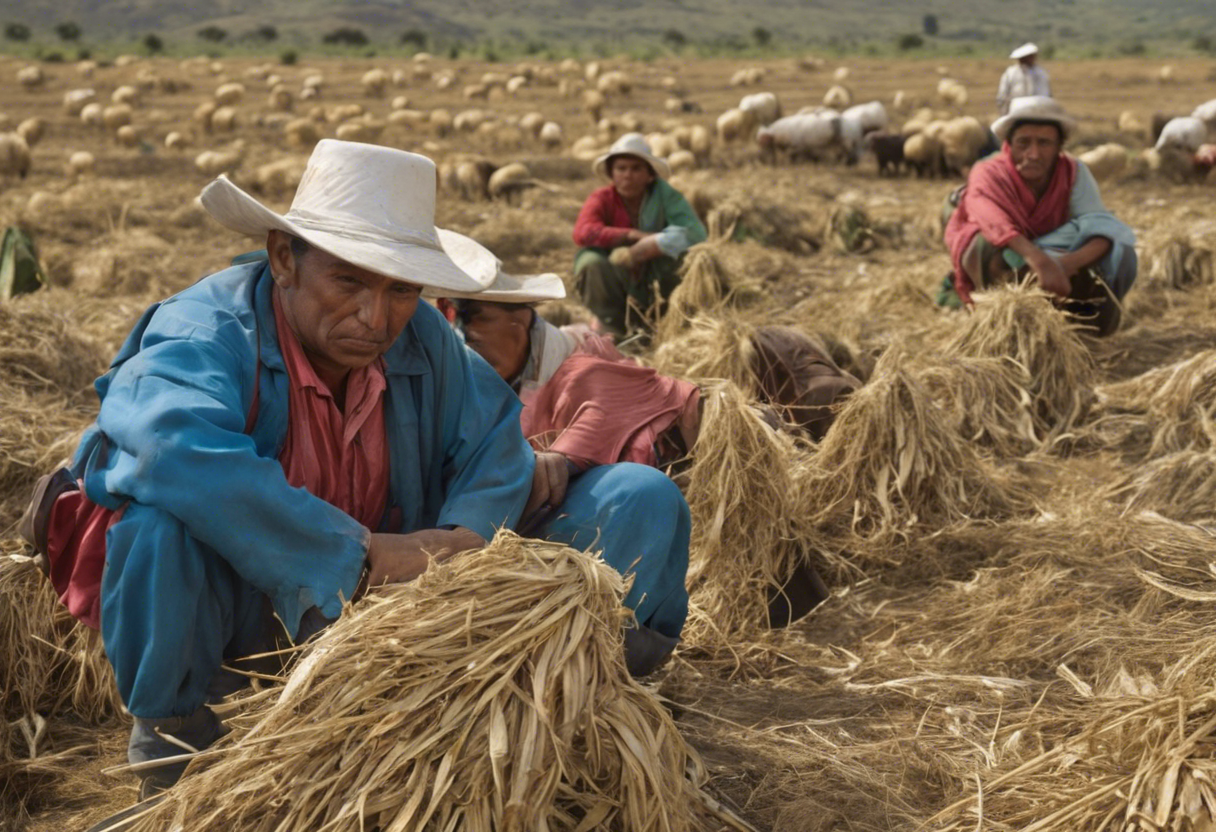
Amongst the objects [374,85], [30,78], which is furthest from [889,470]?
[30,78]

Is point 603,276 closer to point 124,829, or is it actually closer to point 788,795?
point 788,795

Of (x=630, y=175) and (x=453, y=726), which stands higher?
(x=453, y=726)

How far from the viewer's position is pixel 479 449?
7.71 feet

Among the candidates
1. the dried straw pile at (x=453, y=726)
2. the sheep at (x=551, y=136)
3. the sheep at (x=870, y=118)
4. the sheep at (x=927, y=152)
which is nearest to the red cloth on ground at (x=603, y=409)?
the dried straw pile at (x=453, y=726)

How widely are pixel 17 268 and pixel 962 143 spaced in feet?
28.6

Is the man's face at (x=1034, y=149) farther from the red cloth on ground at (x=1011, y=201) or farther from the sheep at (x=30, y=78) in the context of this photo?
the sheep at (x=30, y=78)

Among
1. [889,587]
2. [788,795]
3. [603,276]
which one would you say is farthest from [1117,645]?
[603,276]

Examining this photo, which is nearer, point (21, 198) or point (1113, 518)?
point (1113, 518)

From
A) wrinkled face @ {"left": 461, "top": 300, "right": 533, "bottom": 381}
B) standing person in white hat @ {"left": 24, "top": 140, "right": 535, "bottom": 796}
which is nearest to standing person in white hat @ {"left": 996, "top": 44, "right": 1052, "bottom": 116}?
wrinkled face @ {"left": 461, "top": 300, "right": 533, "bottom": 381}

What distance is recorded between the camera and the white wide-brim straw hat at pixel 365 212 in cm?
217

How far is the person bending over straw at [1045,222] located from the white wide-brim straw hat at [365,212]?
327 cm

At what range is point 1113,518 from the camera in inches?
142

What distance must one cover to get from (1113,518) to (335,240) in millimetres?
2390

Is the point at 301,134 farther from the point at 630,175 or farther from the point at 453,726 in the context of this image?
the point at 453,726
